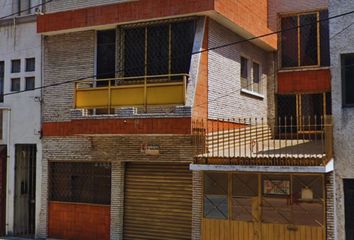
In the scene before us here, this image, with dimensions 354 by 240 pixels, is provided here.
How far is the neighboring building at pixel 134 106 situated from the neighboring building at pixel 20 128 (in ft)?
1.63

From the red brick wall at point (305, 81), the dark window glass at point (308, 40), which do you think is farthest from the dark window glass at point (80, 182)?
the dark window glass at point (308, 40)

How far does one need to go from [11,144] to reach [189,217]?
6644mm

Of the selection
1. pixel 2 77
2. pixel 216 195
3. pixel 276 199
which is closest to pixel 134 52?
pixel 216 195

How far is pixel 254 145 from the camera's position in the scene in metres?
14.9

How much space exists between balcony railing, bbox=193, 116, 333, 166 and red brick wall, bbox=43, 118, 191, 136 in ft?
1.37

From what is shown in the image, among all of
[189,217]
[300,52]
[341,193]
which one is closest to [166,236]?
[189,217]

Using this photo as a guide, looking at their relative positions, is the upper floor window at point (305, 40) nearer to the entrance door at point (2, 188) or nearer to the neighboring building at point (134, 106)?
the neighboring building at point (134, 106)

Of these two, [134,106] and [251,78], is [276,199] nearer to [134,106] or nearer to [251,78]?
[134,106]

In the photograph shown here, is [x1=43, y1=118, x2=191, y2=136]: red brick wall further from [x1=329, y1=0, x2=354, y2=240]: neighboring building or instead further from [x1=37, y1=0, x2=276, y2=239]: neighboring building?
[x1=329, y1=0, x2=354, y2=240]: neighboring building

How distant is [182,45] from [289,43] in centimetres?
604

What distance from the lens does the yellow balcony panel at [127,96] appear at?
13266 millimetres

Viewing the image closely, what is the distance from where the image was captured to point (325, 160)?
452 inches

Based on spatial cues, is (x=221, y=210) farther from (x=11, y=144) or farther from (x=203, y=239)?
(x=11, y=144)

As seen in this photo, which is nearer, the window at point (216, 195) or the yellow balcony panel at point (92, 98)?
the window at point (216, 195)
